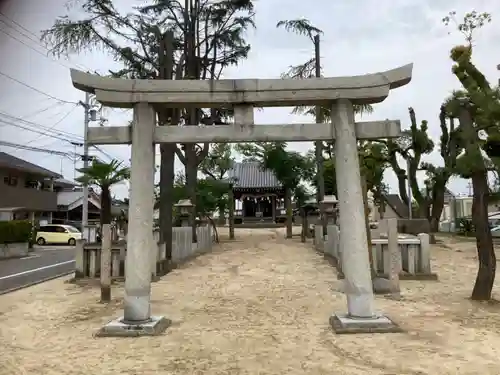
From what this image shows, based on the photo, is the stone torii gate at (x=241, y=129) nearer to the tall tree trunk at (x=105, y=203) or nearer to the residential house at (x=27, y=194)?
the tall tree trunk at (x=105, y=203)

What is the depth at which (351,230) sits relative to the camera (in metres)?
7.48

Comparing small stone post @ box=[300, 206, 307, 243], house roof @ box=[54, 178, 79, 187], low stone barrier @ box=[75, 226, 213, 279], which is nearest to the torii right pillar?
low stone barrier @ box=[75, 226, 213, 279]

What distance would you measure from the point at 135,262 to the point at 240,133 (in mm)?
2677

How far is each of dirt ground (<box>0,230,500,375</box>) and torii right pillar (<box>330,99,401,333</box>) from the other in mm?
491

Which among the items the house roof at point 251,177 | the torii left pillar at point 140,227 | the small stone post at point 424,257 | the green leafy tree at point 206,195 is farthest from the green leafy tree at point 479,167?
the house roof at point 251,177

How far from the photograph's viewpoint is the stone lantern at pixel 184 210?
18.6m

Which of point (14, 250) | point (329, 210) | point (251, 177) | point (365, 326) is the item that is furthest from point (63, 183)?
point (365, 326)

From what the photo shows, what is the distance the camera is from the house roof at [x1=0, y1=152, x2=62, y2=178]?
31.0 metres

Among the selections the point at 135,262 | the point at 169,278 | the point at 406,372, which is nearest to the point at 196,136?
the point at 135,262

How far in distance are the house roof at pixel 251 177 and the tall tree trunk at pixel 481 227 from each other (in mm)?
26184

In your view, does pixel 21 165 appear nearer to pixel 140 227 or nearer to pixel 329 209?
pixel 329 209

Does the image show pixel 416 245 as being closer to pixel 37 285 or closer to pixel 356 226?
pixel 356 226

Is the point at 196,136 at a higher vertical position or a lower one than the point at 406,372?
higher

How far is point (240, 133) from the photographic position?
768 centimetres
